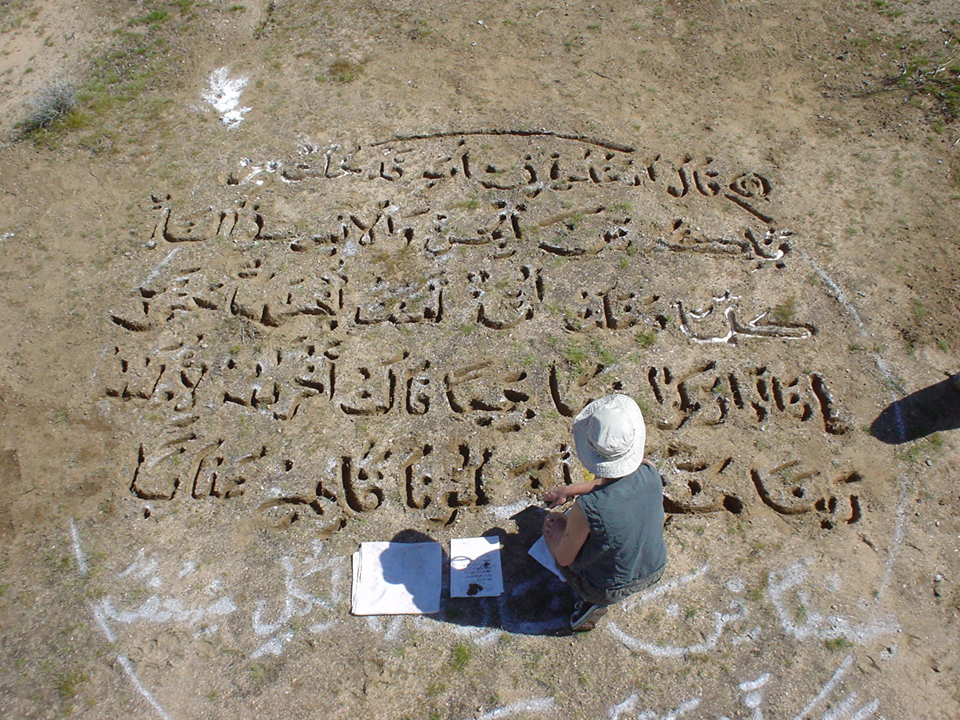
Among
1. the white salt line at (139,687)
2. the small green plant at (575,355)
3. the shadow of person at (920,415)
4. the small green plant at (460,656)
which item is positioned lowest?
the shadow of person at (920,415)

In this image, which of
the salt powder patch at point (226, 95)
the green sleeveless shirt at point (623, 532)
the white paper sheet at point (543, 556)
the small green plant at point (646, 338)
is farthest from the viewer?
the salt powder patch at point (226, 95)

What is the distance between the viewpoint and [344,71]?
35.6 feet

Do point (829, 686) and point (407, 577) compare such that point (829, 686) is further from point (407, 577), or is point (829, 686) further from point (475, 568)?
point (407, 577)

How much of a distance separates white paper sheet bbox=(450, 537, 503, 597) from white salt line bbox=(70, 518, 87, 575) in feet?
9.78

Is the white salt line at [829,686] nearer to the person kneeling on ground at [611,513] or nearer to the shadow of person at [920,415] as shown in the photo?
the person kneeling on ground at [611,513]

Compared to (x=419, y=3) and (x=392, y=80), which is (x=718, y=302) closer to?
(x=392, y=80)

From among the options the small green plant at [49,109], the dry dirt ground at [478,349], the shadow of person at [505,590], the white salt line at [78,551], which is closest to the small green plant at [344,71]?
the dry dirt ground at [478,349]

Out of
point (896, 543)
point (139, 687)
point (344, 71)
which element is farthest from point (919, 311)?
point (344, 71)

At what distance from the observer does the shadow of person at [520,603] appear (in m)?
5.37

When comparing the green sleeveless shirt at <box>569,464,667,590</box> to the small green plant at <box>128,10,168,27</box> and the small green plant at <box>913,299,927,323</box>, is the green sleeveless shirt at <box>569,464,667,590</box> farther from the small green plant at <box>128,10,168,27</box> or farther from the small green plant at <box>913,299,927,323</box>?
the small green plant at <box>128,10,168,27</box>

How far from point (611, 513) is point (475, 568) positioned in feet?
5.79

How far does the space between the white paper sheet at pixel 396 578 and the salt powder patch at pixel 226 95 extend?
695 centimetres

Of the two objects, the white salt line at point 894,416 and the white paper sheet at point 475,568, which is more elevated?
the white paper sheet at point 475,568

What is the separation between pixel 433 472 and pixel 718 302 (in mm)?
3465
